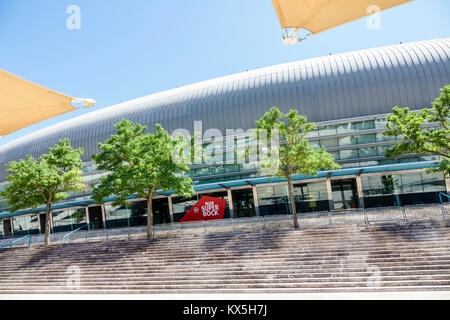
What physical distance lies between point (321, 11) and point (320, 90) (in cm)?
3050

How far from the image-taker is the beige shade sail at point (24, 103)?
4426mm

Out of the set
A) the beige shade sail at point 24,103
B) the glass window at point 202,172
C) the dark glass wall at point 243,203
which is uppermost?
the beige shade sail at point 24,103

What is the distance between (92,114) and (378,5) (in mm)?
48539

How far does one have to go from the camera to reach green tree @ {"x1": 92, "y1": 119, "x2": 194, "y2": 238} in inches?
862

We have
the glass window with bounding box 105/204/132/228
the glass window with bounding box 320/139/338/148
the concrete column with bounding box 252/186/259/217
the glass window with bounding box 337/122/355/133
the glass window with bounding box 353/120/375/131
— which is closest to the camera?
the glass window with bounding box 353/120/375/131

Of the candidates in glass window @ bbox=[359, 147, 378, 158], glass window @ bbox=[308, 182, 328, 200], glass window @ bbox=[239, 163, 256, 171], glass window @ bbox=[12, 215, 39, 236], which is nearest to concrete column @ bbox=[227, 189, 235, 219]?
glass window @ bbox=[239, 163, 256, 171]

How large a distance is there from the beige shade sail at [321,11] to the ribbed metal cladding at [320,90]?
29.5 meters

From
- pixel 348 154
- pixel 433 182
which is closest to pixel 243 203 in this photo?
pixel 348 154

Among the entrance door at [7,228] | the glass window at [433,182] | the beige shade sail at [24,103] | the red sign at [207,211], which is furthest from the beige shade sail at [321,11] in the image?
the entrance door at [7,228]

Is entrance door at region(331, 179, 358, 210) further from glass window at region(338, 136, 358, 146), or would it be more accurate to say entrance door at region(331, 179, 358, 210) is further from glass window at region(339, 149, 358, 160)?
glass window at region(338, 136, 358, 146)

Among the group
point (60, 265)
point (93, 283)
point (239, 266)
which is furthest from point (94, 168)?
point (239, 266)

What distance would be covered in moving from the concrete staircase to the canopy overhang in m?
10.8

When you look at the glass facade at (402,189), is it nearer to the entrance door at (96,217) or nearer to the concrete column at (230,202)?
the concrete column at (230,202)

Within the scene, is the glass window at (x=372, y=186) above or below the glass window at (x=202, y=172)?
below
